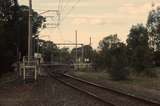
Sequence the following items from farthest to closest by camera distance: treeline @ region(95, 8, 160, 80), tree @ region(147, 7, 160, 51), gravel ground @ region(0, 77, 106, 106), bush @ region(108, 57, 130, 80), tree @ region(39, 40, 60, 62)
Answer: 1. tree @ region(39, 40, 60, 62)
2. tree @ region(147, 7, 160, 51)
3. treeline @ region(95, 8, 160, 80)
4. bush @ region(108, 57, 130, 80)
5. gravel ground @ region(0, 77, 106, 106)

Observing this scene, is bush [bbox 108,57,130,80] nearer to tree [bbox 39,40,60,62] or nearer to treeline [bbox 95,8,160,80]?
treeline [bbox 95,8,160,80]

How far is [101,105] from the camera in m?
20.3

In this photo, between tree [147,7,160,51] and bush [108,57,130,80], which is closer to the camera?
bush [108,57,130,80]

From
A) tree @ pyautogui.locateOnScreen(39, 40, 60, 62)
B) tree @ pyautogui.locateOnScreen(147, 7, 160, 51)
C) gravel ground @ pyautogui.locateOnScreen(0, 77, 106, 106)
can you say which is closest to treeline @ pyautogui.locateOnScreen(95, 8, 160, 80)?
tree @ pyautogui.locateOnScreen(147, 7, 160, 51)

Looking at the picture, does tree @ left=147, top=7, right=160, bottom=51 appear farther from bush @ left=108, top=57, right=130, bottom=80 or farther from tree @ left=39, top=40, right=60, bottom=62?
tree @ left=39, top=40, right=60, bottom=62

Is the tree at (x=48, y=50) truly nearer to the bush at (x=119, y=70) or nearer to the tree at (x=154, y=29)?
the tree at (x=154, y=29)

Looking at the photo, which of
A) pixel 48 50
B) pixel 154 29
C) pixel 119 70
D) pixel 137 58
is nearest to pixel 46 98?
pixel 119 70

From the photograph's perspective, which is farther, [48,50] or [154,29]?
[48,50]

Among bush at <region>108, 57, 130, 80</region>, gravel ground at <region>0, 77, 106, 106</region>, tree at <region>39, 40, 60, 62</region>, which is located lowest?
gravel ground at <region>0, 77, 106, 106</region>

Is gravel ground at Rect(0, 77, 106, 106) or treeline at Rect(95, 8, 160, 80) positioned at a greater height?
treeline at Rect(95, 8, 160, 80)

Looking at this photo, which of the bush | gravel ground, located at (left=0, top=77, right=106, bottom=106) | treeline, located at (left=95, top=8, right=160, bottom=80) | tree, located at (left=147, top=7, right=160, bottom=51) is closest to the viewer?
gravel ground, located at (left=0, top=77, right=106, bottom=106)

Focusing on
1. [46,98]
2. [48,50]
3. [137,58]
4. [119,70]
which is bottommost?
[46,98]

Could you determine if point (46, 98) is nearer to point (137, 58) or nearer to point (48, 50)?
point (137, 58)

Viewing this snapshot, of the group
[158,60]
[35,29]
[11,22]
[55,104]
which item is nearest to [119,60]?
[55,104]
